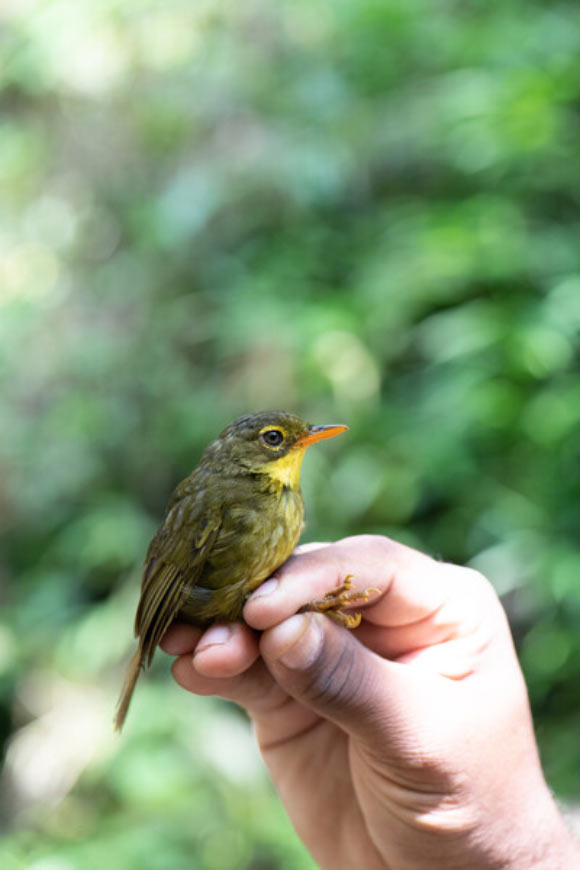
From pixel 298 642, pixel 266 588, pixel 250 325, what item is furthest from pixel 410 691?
pixel 250 325

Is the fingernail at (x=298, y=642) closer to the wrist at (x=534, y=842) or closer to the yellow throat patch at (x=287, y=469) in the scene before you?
the yellow throat patch at (x=287, y=469)

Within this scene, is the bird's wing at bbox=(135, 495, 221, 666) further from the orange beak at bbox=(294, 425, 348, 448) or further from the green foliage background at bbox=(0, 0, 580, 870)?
the green foliage background at bbox=(0, 0, 580, 870)

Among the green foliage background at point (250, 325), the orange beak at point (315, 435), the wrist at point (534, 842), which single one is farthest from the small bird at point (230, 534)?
the green foliage background at point (250, 325)

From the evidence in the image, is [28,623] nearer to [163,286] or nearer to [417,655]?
[163,286]

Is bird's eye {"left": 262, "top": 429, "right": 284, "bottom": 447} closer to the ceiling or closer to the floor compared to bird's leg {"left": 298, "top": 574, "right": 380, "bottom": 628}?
closer to the ceiling

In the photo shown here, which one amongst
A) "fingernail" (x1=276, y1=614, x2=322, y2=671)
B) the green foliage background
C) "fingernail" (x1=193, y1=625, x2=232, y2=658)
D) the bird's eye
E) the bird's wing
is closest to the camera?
"fingernail" (x1=276, y1=614, x2=322, y2=671)

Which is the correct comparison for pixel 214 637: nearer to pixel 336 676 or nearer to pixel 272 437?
pixel 336 676

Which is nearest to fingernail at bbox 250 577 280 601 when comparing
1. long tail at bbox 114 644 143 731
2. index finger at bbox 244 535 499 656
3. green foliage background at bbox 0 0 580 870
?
index finger at bbox 244 535 499 656

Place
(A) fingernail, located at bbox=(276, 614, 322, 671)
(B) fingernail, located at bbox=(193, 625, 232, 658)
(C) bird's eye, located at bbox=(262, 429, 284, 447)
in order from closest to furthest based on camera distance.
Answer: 1. (A) fingernail, located at bbox=(276, 614, 322, 671)
2. (B) fingernail, located at bbox=(193, 625, 232, 658)
3. (C) bird's eye, located at bbox=(262, 429, 284, 447)
